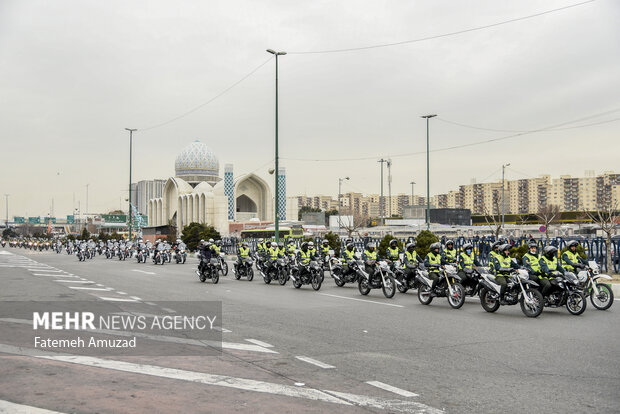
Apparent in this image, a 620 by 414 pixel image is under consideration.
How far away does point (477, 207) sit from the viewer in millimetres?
125938

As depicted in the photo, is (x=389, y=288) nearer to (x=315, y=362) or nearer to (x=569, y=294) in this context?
(x=569, y=294)

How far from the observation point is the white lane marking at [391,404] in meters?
4.78

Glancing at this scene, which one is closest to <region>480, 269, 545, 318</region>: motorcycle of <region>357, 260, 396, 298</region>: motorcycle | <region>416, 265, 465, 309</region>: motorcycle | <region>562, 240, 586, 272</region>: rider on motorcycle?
<region>416, 265, 465, 309</region>: motorcycle

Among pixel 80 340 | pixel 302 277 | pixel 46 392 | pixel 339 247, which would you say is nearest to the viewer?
pixel 46 392

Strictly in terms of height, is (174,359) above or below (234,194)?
below

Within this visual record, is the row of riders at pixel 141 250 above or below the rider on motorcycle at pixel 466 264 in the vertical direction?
below

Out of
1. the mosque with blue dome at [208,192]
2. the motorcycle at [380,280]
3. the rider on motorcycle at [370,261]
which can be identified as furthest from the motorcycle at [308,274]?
the mosque with blue dome at [208,192]

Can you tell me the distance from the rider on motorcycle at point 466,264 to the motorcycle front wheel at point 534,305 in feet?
6.97

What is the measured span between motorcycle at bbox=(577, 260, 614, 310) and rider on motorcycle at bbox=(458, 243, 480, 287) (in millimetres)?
2219

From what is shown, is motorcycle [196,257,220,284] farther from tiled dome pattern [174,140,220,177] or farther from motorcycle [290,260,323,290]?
tiled dome pattern [174,140,220,177]

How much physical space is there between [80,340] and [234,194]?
247 feet

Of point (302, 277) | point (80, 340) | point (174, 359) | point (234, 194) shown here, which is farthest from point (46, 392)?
point (234, 194)

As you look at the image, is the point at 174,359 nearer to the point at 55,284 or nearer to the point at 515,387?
the point at 515,387

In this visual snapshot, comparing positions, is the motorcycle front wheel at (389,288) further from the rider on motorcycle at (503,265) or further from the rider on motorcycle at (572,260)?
the rider on motorcycle at (572,260)
